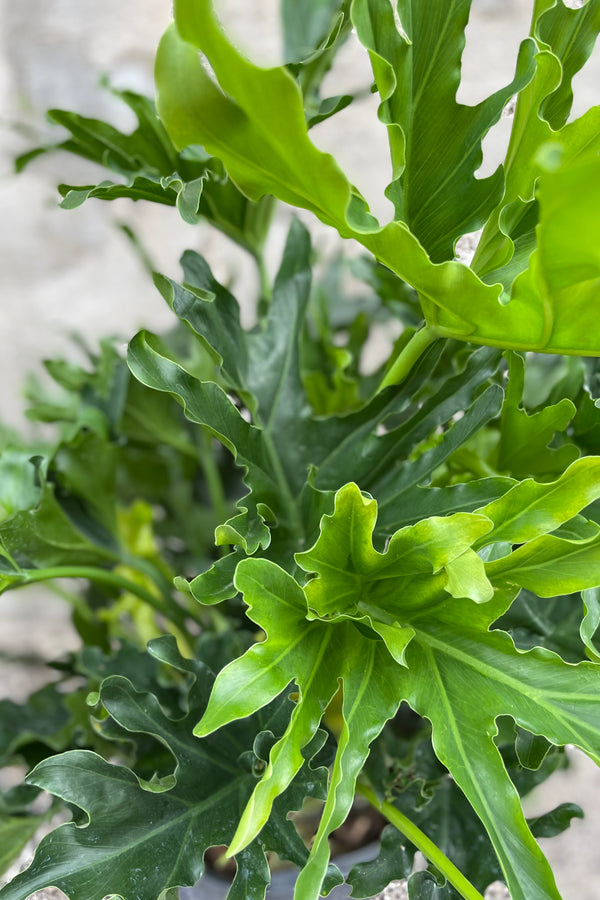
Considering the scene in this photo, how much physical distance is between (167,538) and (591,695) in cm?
46

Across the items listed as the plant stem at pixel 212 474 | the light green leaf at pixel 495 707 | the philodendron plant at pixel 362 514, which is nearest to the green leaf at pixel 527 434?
the philodendron plant at pixel 362 514

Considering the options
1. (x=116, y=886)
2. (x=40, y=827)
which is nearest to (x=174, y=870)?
(x=116, y=886)

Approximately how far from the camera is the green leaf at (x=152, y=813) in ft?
1.27

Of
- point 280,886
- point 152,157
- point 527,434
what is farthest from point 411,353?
point 280,886

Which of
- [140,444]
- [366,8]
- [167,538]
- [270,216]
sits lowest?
[167,538]

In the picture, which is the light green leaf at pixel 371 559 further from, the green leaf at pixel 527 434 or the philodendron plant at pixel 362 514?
the green leaf at pixel 527 434

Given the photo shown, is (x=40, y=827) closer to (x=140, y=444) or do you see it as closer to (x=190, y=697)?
(x=190, y=697)

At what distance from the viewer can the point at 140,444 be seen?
70 cm

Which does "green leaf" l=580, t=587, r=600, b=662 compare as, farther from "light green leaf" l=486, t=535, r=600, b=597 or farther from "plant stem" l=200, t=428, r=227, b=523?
"plant stem" l=200, t=428, r=227, b=523

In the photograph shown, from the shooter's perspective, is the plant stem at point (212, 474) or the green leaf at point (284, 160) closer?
the green leaf at point (284, 160)

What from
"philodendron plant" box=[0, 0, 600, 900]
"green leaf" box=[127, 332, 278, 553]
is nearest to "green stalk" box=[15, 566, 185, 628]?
"philodendron plant" box=[0, 0, 600, 900]

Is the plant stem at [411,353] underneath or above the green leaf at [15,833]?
above

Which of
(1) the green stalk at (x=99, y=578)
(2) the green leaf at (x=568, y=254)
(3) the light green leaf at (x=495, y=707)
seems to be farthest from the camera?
(1) the green stalk at (x=99, y=578)

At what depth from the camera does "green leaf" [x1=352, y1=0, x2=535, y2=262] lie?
370mm
